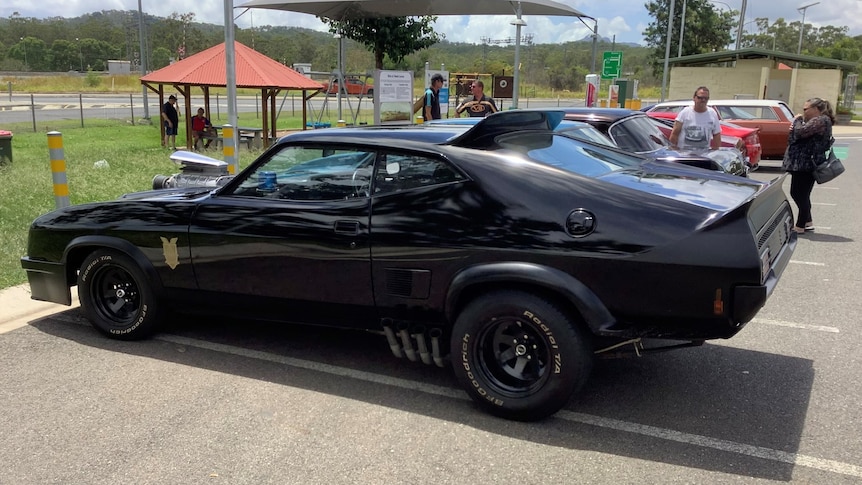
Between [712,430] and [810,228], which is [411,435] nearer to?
[712,430]

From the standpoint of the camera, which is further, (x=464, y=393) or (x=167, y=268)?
(x=167, y=268)

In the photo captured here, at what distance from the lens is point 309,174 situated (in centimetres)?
428

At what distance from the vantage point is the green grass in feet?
24.3

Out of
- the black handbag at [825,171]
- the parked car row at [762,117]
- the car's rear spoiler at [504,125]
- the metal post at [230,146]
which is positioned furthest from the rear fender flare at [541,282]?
the parked car row at [762,117]

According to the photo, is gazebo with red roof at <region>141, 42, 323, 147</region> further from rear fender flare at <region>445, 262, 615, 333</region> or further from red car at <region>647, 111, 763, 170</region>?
Answer: rear fender flare at <region>445, 262, 615, 333</region>

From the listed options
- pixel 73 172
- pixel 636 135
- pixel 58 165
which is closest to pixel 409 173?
pixel 58 165

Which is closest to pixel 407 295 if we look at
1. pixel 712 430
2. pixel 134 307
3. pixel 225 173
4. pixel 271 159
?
pixel 271 159

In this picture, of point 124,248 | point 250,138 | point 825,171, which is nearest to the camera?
point 124,248

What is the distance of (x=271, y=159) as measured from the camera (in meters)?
4.33

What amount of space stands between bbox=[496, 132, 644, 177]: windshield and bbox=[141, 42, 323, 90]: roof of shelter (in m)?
13.7

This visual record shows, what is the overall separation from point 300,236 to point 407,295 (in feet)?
2.45

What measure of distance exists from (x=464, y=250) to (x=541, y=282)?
46 cm

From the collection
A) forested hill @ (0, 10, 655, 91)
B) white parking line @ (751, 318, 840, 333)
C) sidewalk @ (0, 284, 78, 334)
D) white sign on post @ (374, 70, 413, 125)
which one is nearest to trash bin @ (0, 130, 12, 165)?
white sign on post @ (374, 70, 413, 125)

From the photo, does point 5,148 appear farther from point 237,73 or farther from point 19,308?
point 19,308
